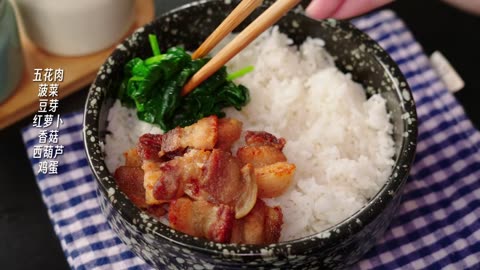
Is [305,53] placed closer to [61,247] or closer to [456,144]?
[456,144]

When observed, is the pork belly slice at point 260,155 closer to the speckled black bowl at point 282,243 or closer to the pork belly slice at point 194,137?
the pork belly slice at point 194,137

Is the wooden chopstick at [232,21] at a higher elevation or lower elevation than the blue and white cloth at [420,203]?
higher

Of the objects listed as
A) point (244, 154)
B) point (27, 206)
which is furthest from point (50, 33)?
point (244, 154)

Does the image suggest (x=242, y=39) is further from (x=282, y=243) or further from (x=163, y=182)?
(x=282, y=243)

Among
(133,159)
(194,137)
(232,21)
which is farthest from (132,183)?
(232,21)

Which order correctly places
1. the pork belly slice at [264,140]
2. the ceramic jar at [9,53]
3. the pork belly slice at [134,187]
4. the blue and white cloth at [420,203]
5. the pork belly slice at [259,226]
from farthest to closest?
1. the ceramic jar at [9,53]
2. the blue and white cloth at [420,203]
3. the pork belly slice at [264,140]
4. the pork belly slice at [134,187]
5. the pork belly slice at [259,226]

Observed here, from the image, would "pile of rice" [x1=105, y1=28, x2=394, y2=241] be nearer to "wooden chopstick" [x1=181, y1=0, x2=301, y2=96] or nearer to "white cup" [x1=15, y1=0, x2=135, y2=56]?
"wooden chopstick" [x1=181, y1=0, x2=301, y2=96]

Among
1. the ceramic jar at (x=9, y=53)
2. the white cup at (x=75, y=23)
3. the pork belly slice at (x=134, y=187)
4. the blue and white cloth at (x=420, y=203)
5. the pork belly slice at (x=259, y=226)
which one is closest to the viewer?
the pork belly slice at (x=259, y=226)

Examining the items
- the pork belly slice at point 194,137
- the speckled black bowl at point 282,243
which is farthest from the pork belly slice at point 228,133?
the speckled black bowl at point 282,243
